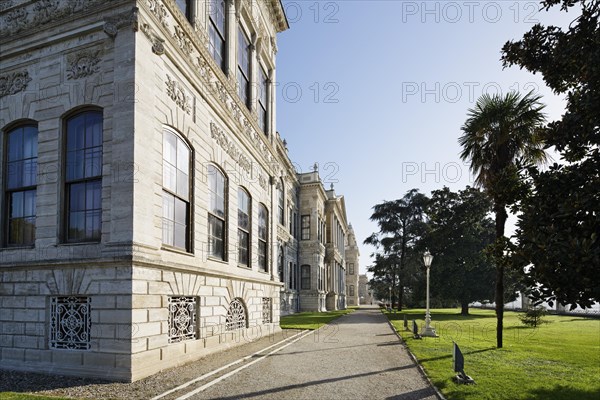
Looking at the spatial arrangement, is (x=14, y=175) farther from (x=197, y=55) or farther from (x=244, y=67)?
(x=244, y=67)

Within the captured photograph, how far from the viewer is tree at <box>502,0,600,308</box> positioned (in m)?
6.06

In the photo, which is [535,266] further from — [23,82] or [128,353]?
[23,82]

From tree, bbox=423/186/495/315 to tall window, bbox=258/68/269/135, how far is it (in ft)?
82.9

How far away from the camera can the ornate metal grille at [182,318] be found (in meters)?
10.6

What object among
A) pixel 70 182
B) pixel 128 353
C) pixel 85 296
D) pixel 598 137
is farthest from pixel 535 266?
pixel 70 182

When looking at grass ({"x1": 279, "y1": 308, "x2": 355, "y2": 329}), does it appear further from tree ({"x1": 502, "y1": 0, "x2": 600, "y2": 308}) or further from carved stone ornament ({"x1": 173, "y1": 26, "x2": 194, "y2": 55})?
tree ({"x1": 502, "y1": 0, "x2": 600, "y2": 308})

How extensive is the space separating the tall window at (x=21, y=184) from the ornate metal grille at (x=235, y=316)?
6555mm

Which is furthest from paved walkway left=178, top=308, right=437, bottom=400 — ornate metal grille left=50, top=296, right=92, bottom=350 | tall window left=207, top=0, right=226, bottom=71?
tall window left=207, top=0, right=226, bottom=71

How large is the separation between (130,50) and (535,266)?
9065 mm

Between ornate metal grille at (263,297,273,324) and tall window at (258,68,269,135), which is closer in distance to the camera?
ornate metal grille at (263,297,273,324)

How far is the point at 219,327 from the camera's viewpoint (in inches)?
527

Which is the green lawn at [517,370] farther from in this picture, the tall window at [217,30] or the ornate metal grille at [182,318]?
the tall window at [217,30]

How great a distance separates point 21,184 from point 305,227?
3888 cm

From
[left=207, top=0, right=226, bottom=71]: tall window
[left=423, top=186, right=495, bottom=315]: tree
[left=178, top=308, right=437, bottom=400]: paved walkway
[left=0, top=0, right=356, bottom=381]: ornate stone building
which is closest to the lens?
[left=178, top=308, right=437, bottom=400]: paved walkway
